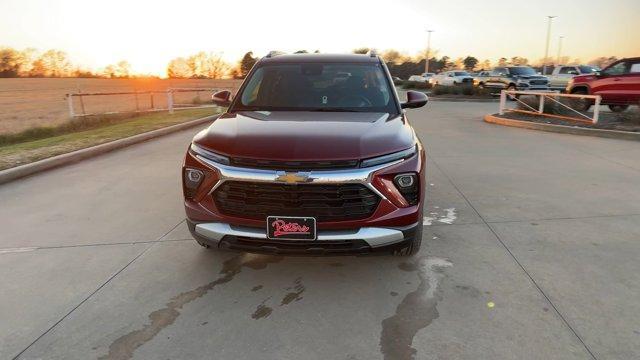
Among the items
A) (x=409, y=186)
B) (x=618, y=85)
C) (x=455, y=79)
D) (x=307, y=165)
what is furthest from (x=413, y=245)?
(x=455, y=79)

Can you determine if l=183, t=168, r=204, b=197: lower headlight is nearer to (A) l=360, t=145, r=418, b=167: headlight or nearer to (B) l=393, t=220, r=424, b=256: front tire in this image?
(A) l=360, t=145, r=418, b=167: headlight

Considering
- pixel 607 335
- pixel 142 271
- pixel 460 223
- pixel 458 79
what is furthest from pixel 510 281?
pixel 458 79

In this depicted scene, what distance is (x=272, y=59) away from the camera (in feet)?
16.9

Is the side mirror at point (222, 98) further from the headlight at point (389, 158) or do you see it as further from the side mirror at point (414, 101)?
the headlight at point (389, 158)

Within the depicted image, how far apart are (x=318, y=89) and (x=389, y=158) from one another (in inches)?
65.0

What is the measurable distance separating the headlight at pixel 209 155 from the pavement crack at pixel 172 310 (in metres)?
0.98

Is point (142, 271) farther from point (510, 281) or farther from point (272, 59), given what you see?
point (510, 281)

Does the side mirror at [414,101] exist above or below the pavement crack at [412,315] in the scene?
above

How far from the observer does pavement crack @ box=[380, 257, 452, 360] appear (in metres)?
2.78

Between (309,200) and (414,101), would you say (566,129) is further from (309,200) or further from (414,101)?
(309,200)

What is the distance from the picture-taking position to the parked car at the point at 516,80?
2622cm

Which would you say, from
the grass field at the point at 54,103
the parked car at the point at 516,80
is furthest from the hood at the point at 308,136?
the parked car at the point at 516,80

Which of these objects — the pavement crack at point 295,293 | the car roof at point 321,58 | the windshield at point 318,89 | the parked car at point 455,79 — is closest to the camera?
the pavement crack at point 295,293

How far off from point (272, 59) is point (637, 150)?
7.69 metres
